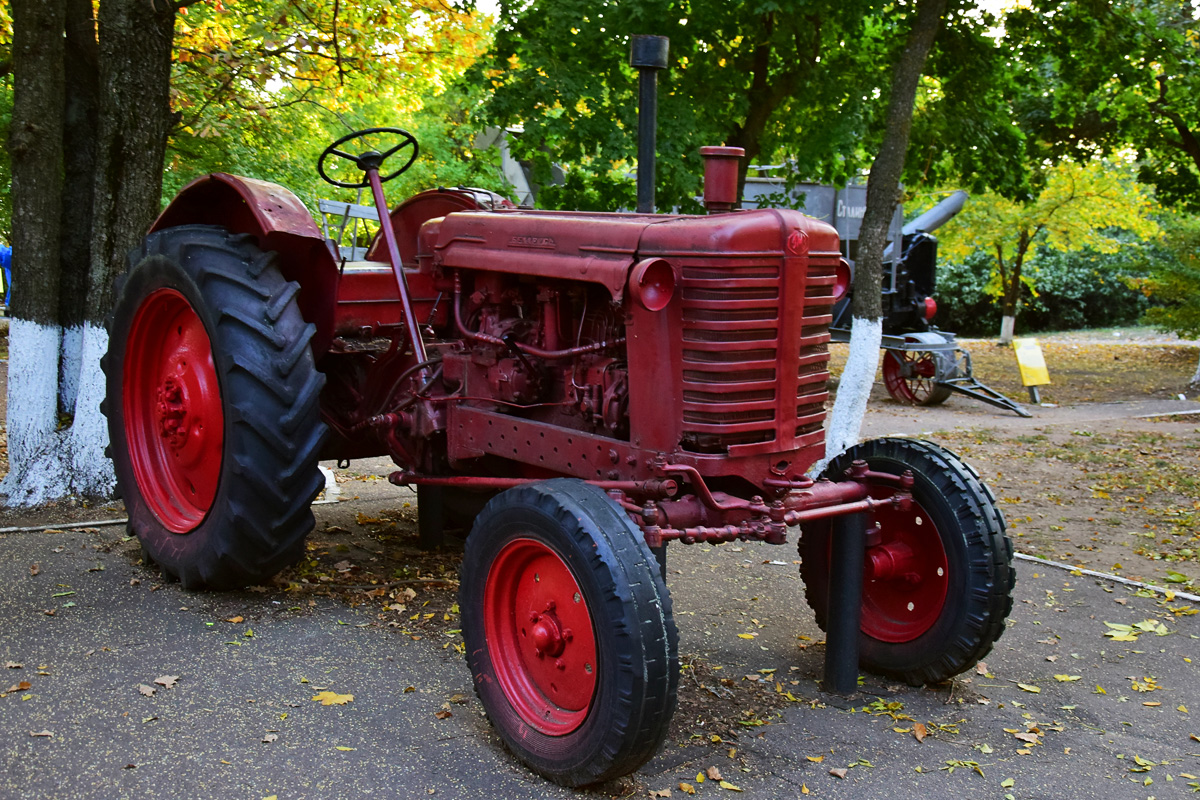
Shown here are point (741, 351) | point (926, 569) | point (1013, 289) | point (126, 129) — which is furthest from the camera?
point (1013, 289)

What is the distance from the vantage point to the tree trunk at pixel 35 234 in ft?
19.4

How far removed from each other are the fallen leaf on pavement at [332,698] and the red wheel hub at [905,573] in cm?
196

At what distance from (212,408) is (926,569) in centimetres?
308

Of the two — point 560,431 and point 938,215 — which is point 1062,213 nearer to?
point 938,215

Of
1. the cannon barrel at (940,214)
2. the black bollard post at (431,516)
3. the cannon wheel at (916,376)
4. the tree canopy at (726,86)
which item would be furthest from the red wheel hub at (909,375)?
the black bollard post at (431,516)

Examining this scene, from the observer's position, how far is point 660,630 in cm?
292

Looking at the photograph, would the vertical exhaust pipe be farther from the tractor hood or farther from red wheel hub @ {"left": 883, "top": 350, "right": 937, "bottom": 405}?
red wheel hub @ {"left": 883, "top": 350, "right": 937, "bottom": 405}

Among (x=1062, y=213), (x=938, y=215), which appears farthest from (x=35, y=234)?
(x=1062, y=213)

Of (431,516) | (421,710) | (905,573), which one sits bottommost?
(421,710)

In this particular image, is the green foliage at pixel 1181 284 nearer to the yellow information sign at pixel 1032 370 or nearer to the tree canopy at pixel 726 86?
the yellow information sign at pixel 1032 370

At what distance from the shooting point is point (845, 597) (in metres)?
3.77

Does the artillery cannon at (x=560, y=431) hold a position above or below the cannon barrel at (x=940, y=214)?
below

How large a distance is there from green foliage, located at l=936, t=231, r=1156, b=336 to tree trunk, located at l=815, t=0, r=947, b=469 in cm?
1745

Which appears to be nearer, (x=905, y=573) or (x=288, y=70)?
(x=905, y=573)
